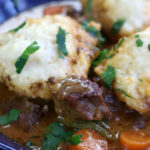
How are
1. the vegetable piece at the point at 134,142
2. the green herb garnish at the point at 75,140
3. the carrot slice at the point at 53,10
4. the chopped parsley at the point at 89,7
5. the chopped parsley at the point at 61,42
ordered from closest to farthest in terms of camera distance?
the green herb garnish at the point at 75,140 → the vegetable piece at the point at 134,142 → the chopped parsley at the point at 61,42 → the chopped parsley at the point at 89,7 → the carrot slice at the point at 53,10

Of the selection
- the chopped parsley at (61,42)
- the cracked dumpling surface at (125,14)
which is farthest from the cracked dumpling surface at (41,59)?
the cracked dumpling surface at (125,14)

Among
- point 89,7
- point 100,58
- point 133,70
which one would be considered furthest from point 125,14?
point 133,70

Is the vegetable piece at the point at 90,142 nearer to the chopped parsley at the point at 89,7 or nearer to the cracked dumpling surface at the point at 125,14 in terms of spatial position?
the cracked dumpling surface at the point at 125,14

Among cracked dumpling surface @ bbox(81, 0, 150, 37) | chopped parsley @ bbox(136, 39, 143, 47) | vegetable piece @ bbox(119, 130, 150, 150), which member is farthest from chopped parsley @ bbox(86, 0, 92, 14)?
vegetable piece @ bbox(119, 130, 150, 150)

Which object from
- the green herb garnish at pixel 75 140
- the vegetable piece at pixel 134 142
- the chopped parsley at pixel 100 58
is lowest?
the vegetable piece at pixel 134 142

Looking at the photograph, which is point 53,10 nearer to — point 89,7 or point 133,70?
point 89,7

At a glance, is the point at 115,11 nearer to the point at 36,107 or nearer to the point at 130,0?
the point at 130,0

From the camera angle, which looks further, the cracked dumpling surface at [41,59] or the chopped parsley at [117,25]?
the chopped parsley at [117,25]

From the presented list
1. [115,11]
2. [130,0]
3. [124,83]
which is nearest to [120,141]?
[124,83]
